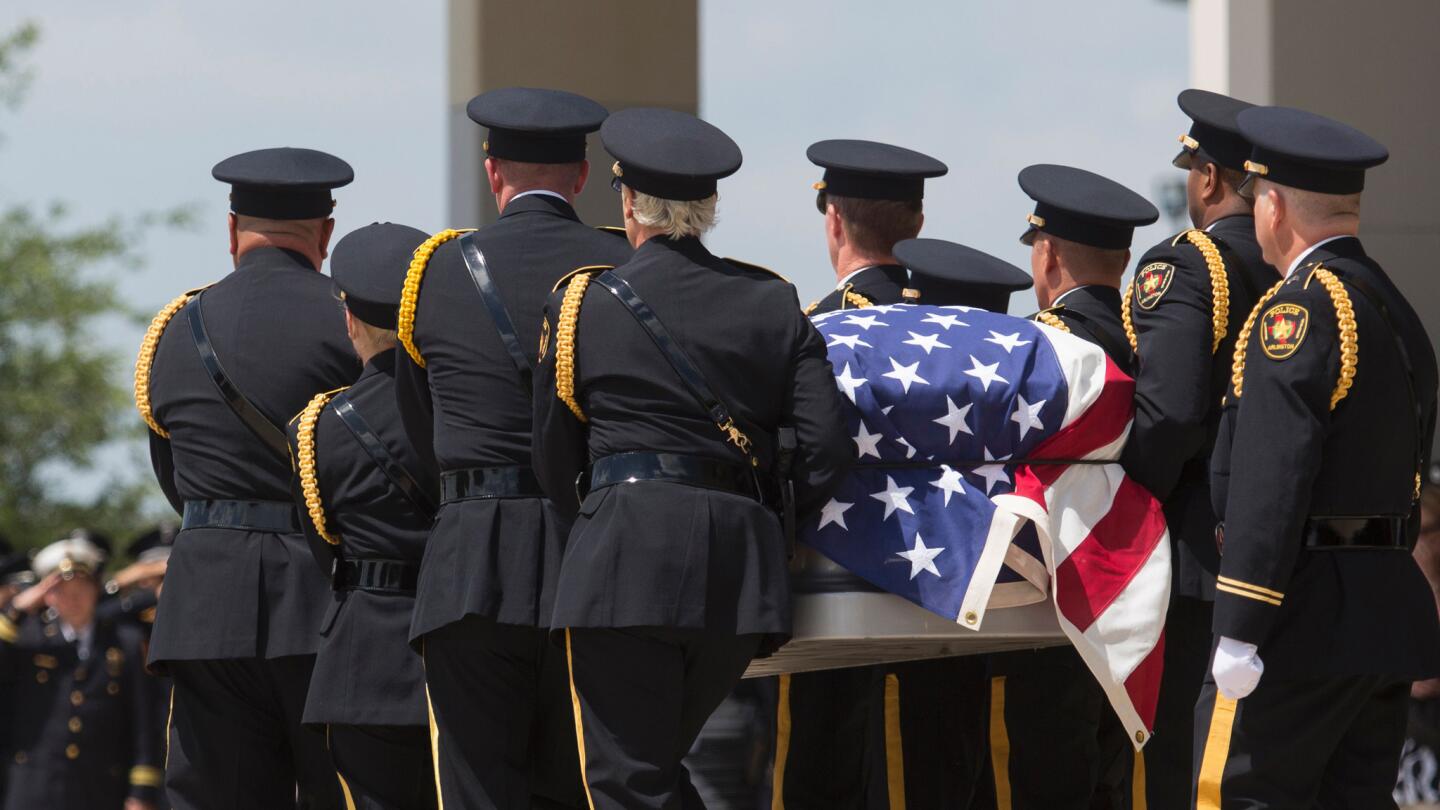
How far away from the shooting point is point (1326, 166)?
5.27 meters

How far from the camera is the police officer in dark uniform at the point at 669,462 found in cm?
514

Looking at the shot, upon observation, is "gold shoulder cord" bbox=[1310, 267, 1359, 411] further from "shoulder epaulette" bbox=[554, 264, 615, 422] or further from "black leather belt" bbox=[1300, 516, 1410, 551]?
"shoulder epaulette" bbox=[554, 264, 615, 422]

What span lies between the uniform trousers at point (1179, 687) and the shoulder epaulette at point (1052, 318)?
0.76 metres

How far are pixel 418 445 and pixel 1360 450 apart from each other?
2.27 meters

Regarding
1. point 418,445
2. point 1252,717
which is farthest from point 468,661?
→ point 1252,717

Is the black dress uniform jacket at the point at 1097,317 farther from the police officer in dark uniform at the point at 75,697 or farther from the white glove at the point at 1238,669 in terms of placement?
the police officer in dark uniform at the point at 75,697

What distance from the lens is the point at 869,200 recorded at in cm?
696

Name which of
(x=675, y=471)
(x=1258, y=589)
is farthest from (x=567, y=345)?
(x=1258, y=589)

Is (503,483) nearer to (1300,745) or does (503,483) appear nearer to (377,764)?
(377,764)

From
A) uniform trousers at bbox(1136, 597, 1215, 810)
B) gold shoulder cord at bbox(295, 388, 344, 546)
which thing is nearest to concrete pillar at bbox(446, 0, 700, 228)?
gold shoulder cord at bbox(295, 388, 344, 546)

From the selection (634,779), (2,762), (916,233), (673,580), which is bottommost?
(2,762)

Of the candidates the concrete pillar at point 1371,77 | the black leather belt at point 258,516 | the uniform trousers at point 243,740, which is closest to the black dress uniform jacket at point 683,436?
the black leather belt at point 258,516

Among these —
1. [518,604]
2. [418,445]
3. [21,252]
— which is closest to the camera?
[518,604]

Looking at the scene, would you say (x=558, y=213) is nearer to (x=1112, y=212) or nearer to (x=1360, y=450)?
(x=1112, y=212)
